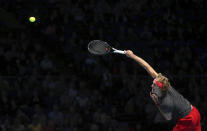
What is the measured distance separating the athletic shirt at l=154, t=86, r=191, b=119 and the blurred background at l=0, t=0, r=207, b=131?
4428 millimetres

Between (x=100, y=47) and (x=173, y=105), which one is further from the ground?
(x=100, y=47)

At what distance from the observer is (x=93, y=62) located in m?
11.1

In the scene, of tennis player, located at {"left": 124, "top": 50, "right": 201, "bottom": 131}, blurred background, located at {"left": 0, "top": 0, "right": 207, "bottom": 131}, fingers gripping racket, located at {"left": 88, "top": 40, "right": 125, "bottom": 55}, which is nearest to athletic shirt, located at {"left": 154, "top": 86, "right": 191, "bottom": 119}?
tennis player, located at {"left": 124, "top": 50, "right": 201, "bottom": 131}

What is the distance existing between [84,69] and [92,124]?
6.30 ft

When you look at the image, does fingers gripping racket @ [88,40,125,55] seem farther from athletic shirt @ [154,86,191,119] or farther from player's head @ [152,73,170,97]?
athletic shirt @ [154,86,191,119]

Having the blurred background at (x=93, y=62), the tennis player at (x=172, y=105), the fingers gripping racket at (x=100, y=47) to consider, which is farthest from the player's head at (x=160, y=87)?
the blurred background at (x=93, y=62)

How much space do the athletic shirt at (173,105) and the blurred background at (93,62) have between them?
174 inches

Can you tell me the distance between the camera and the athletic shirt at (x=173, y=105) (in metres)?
5.16

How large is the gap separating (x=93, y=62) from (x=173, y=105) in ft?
19.8

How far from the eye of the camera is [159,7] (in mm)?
13156

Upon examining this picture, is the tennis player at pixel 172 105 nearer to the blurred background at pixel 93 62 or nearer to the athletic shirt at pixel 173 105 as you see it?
the athletic shirt at pixel 173 105

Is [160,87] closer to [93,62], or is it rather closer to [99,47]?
[99,47]

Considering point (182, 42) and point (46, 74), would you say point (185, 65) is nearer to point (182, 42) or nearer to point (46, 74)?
point (182, 42)

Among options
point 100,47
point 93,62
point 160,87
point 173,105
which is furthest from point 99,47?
point 93,62
